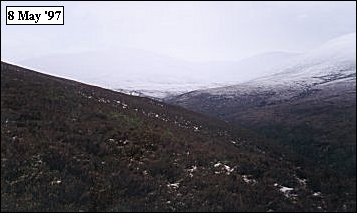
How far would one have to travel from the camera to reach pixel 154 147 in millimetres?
20875

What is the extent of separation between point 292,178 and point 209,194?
5.11 m

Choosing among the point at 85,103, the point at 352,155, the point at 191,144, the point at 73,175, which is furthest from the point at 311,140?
the point at 73,175

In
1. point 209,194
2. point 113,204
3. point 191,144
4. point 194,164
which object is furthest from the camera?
point 191,144

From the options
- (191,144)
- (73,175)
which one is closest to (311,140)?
(191,144)

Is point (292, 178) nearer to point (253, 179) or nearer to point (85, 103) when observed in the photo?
point (253, 179)

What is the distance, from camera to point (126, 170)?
17203 mm

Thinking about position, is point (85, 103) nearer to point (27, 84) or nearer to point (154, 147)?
point (27, 84)

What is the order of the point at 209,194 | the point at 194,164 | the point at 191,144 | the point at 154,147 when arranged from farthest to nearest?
the point at 191,144
the point at 154,147
the point at 194,164
the point at 209,194

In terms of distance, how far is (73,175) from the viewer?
1612cm

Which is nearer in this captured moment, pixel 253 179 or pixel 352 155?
pixel 253 179

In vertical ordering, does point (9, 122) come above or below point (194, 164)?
above

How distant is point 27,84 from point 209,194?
17325 mm

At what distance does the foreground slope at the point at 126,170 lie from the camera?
47.9 feet

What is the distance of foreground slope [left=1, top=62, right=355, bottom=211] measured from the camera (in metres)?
14.6
